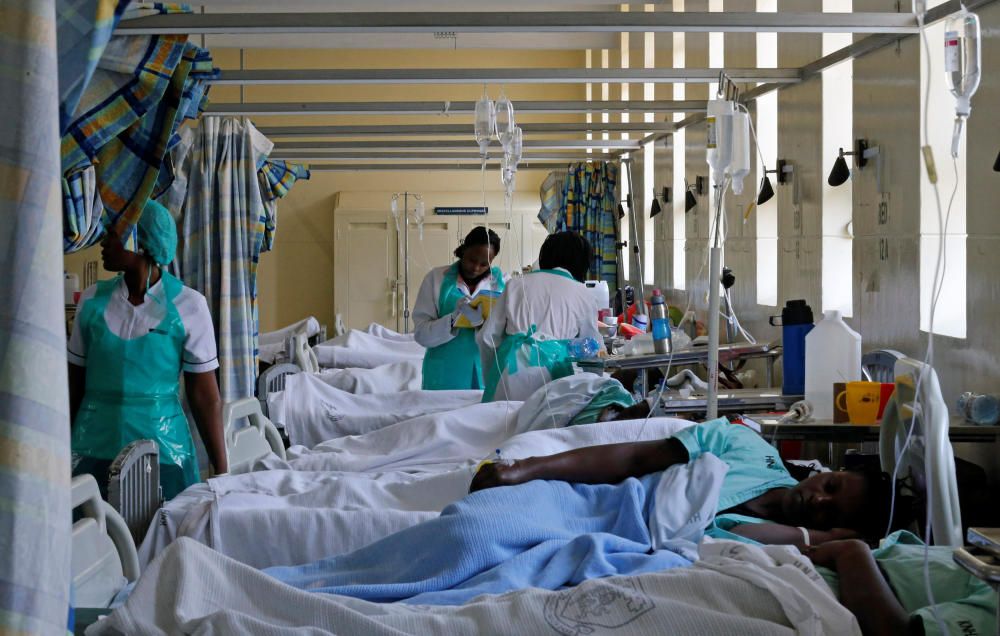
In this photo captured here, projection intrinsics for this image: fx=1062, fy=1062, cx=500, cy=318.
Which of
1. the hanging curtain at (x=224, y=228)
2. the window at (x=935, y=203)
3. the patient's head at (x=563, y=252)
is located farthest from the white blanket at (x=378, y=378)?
the window at (x=935, y=203)

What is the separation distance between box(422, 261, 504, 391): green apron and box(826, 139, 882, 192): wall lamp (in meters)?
2.16

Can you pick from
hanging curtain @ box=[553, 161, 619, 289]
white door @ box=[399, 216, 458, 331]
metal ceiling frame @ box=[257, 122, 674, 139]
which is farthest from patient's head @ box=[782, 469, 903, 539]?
white door @ box=[399, 216, 458, 331]

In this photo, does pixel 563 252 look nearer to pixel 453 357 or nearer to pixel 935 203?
pixel 453 357

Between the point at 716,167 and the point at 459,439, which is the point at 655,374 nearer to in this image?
the point at 459,439

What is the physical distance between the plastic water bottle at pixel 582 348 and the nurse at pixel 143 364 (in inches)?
77.8

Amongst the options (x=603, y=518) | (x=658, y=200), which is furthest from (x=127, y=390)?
(x=658, y=200)

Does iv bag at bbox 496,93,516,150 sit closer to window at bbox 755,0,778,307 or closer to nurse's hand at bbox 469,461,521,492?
window at bbox 755,0,778,307

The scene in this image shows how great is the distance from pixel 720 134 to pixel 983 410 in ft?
4.23

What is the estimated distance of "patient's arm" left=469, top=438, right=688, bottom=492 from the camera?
10.2 ft

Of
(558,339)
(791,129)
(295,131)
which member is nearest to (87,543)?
(558,339)

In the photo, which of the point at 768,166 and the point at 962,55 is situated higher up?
the point at 768,166

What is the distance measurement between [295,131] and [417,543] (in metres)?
5.20

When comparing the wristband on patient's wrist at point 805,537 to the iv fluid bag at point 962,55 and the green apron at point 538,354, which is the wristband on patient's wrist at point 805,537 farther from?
the green apron at point 538,354

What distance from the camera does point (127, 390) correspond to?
3906 mm
